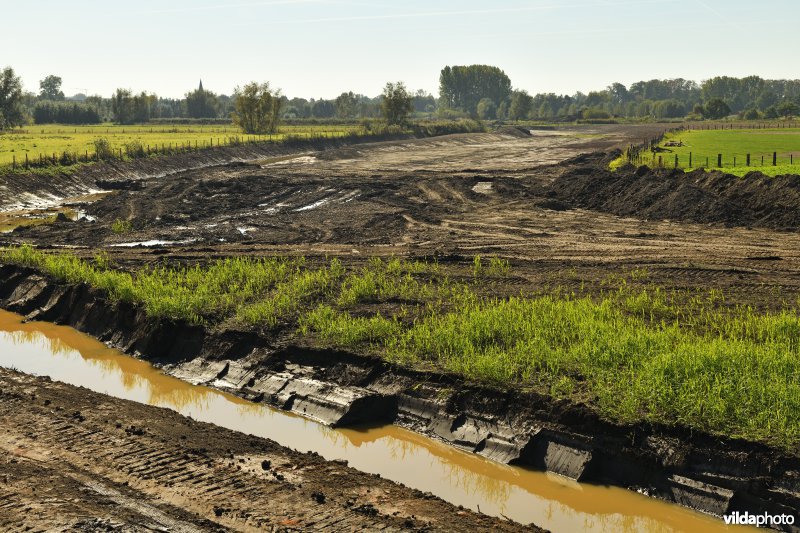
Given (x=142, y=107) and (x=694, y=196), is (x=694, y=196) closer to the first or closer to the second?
(x=694, y=196)

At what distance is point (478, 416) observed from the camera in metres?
13.4

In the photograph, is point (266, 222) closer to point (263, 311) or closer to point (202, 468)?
point (263, 311)

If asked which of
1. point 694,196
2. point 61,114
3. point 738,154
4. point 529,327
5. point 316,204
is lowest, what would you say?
point 529,327

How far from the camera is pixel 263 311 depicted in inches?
718

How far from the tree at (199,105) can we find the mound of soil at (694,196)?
13338 centimetres

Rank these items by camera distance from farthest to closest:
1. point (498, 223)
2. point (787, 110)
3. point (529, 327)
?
point (787, 110) → point (498, 223) → point (529, 327)

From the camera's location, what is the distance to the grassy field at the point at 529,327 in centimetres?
1234

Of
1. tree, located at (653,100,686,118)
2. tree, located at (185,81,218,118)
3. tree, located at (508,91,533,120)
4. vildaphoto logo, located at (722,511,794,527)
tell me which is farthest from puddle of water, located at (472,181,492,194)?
tree, located at (653,100,686,118)

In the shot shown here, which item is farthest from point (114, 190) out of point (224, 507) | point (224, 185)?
point (224, 507)

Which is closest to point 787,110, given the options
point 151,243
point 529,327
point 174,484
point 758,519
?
point 151,243

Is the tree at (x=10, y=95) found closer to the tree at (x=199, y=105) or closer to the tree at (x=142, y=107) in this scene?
the tree at (x=142, y=107)

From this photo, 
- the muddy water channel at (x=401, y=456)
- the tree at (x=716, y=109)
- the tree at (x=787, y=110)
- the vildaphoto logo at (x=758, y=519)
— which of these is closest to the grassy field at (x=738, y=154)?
the muddy water channel at (x=401, y=456)

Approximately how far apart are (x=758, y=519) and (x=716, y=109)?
149766 mm

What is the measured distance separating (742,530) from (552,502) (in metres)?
2.48
